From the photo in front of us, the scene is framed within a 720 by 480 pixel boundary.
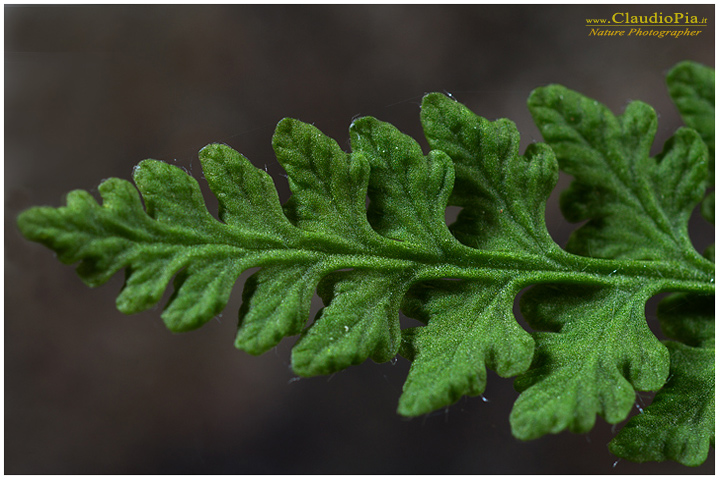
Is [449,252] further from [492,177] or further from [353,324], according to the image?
[353,324]

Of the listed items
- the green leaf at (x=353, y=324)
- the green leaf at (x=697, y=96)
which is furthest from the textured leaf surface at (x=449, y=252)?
the green leaf at (x=697, y=96)

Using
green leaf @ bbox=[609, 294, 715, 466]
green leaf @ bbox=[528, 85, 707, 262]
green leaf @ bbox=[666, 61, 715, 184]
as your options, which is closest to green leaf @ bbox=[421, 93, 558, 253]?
green leaf @ bbox=[528, 85, 707, 262]

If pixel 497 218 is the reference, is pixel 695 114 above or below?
above

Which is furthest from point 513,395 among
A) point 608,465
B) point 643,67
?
point 643,67

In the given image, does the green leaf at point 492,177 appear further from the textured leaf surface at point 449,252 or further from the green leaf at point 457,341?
the green leaf at point 457,341

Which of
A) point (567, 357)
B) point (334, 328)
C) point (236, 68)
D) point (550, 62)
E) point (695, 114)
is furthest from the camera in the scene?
point (550, 62)

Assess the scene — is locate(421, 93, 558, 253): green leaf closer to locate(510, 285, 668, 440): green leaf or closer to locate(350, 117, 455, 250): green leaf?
locate(350, 117, 455, 250): green leaf

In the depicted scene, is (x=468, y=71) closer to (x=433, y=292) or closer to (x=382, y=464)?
(x=433, y=292)
